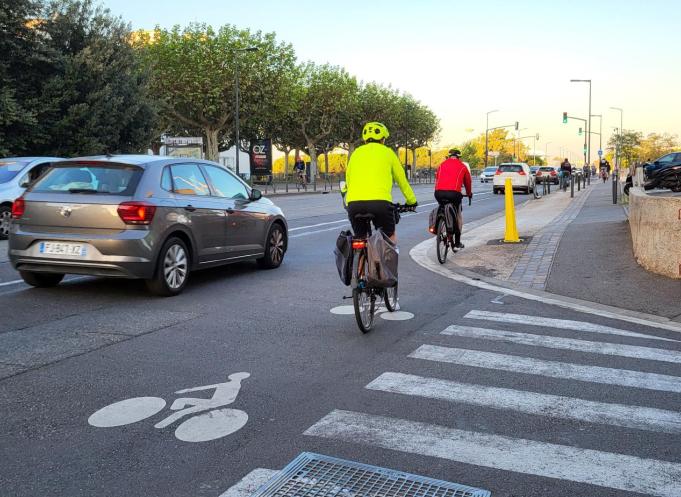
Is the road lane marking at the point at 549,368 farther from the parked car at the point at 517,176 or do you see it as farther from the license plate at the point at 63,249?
the parked car at the point at 517,176

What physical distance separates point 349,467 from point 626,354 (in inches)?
125

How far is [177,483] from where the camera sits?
10.8 feet

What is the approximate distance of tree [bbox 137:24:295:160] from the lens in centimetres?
4612

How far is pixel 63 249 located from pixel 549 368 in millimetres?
5247

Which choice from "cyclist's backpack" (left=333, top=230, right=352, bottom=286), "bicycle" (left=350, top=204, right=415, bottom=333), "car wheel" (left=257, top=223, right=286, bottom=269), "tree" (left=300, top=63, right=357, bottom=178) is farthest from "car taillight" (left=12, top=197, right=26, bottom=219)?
"tree" (left=300, top=63, right=357, bottom=178)

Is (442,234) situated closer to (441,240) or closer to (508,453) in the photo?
(441,240)

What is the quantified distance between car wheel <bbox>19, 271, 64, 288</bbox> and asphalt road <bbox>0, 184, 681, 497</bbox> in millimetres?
514

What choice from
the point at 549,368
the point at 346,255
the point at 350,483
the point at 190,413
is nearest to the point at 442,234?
the point at 346,255

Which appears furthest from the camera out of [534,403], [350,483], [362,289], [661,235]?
[661,235]

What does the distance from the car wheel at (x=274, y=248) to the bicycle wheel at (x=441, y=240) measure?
Result: 2.40 meters

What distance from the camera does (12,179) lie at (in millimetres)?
14172

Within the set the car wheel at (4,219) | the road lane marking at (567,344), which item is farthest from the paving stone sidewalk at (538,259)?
the car wheel at (4,219)

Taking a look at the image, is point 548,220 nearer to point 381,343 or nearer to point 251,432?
point 381,343

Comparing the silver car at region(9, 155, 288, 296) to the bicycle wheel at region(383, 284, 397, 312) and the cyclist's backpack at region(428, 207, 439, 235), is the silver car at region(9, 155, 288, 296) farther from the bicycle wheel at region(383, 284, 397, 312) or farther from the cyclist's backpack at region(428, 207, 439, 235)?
the cyclist's backpack at region(428, 207, 439, 235)
